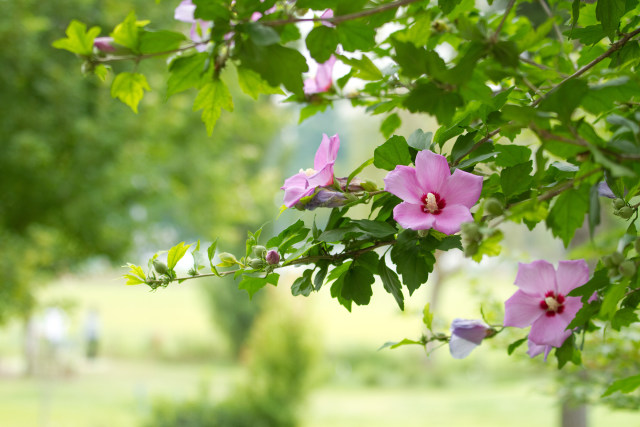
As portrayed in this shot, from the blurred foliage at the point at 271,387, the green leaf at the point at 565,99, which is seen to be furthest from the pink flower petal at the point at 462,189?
the blurred foliage at the point at 271,387

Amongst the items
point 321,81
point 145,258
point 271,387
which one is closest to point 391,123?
point 321,81

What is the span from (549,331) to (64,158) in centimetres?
433

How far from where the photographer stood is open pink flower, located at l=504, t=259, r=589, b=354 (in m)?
0.54

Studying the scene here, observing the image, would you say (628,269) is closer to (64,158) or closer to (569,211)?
(569,211)

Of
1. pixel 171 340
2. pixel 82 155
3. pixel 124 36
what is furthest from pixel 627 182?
pixel 171 340

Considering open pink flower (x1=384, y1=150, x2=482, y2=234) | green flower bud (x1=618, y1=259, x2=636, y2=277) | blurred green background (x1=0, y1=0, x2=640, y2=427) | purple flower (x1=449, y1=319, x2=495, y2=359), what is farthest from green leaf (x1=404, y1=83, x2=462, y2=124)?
blurred green background (x1=0, y1=0, x2=640, y2=427)

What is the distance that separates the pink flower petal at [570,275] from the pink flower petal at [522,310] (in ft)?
0.08

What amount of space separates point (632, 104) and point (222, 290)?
27.6 ft

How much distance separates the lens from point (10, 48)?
3885 mm

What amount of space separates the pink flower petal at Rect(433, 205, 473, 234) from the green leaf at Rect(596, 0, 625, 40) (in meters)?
0.20

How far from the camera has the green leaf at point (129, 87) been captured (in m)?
0.50

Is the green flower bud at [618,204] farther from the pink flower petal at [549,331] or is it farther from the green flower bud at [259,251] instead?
the green flower bud at [259,251]

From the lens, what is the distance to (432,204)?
0.45 m

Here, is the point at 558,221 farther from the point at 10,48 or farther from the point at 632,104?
the point at 10,48
